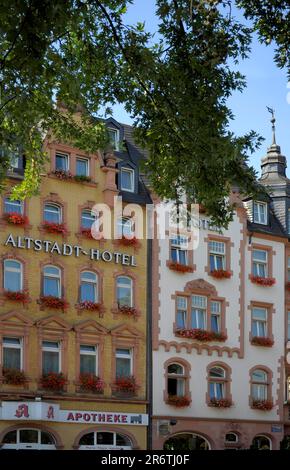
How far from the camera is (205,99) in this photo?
568 inches

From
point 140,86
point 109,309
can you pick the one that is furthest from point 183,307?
point 140,86

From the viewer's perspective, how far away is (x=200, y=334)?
116 feet

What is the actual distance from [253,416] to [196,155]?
2402cm

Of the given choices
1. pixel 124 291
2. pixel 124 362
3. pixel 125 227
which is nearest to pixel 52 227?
pixel 125 227

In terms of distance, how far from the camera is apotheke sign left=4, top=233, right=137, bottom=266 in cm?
3164

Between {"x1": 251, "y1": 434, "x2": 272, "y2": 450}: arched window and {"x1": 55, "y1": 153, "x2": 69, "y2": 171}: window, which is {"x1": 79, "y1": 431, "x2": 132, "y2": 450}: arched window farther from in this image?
{"x1": 55, "y1": 153, "x2": 69, "y2": 171}: window

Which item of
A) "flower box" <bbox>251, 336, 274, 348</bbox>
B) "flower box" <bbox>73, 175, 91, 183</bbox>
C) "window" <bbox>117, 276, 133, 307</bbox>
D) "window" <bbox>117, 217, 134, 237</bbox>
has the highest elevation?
"flower box" <bbox>73, 175, 91, 183</bbox>

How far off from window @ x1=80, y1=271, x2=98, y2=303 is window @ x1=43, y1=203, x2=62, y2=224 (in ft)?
7.50

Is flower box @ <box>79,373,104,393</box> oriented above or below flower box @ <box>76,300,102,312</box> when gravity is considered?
below

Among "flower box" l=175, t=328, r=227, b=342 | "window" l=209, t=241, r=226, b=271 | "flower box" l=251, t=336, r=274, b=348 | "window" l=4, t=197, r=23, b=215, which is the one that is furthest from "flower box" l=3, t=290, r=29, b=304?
"flower box" l=251, t=336, r=274, b=348

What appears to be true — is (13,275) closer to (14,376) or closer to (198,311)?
(14,376)

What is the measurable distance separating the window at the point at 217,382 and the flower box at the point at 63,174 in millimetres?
9932

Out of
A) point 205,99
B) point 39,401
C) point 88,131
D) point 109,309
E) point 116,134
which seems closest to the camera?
point 205,99

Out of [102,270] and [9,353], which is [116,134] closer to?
[102,270]
